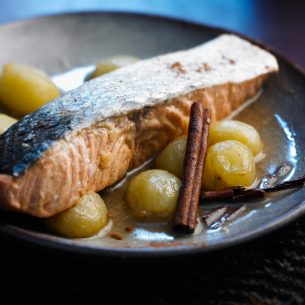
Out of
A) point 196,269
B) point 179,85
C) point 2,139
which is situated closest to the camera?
A: point 196,269

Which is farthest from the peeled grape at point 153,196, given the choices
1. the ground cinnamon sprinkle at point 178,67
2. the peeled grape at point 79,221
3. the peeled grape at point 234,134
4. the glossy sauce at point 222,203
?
the ground cinnamon sprinkle at point 178,67

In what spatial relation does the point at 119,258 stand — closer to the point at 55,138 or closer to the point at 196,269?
the point at 196,269

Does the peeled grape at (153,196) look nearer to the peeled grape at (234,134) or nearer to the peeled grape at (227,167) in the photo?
the peeled grape at (227,167)

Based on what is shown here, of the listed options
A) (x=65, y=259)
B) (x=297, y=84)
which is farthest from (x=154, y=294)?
(x=297, y=84)

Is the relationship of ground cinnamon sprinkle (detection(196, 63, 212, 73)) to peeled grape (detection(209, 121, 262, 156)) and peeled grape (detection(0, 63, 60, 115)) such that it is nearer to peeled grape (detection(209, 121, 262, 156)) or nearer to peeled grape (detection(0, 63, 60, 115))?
peeled grape (detection(209, 121, 262, 156))

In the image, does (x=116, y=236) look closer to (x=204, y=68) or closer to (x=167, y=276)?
(x=167, y=276)
